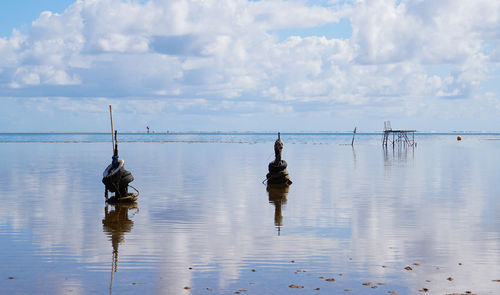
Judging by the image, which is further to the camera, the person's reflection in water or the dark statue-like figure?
the dark statue-like figure

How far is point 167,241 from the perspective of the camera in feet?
54.6

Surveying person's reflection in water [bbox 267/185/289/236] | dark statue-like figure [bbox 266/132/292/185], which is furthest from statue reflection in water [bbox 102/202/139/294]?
dark statue-like figure [bbox 266/132/292/185]

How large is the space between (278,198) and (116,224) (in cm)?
1020

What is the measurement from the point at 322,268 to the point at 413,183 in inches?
912

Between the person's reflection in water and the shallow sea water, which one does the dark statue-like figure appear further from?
the shallow sea water

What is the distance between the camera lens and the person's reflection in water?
21.0 metres

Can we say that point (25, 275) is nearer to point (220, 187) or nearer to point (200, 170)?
point (220, 187)

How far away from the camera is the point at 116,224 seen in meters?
19.9

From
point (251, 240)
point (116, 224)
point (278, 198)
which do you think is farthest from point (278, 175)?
point (251, 240)

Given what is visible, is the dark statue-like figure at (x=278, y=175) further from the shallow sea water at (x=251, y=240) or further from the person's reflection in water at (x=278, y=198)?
the shallow sea water at (x=251, y=240)

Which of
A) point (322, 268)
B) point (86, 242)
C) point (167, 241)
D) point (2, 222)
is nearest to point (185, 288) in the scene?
point (322, 268)

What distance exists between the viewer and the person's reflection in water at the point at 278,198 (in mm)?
20984

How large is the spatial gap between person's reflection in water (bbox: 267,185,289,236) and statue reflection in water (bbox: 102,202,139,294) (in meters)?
5.48

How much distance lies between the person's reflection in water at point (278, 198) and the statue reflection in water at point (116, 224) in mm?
5484
